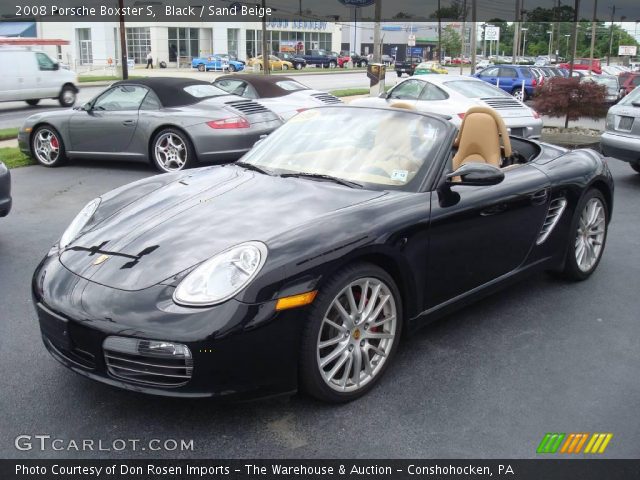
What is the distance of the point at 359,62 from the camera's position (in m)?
73.1

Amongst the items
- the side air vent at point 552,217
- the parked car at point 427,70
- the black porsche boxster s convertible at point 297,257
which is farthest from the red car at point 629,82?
the black porsche boxster s convertible at point 297,257

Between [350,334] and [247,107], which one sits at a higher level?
[247,107]

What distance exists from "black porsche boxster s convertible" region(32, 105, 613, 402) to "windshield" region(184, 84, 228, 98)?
5856 millimetres

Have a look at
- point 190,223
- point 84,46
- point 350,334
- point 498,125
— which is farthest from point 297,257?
point 84,46

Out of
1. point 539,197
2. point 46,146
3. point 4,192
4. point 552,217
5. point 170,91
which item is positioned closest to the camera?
point 539,197

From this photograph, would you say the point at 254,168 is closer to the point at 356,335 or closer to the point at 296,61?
the point at 356,335

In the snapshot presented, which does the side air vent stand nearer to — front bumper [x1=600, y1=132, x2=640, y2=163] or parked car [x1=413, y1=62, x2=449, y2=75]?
front bumper [x1=600, y1=132, x2=640, y2=163]

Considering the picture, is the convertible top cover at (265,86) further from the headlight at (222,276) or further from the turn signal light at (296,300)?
the turn signal light at (296,300)

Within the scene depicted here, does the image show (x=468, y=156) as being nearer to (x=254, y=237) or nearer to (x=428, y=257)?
(x=428, y=257)

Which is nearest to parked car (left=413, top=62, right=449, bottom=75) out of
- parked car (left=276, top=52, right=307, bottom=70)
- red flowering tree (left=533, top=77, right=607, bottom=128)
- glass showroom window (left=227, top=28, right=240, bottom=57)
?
red flowering tree (left=533, top=77, right=607, bottom=128)

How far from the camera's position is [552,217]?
184 inches

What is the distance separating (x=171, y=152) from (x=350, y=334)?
699 centimetres

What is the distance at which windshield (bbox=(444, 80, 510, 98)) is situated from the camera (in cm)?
1321

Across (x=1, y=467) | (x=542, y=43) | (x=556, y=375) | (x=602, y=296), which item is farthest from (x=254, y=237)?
(x=542, y=43)
